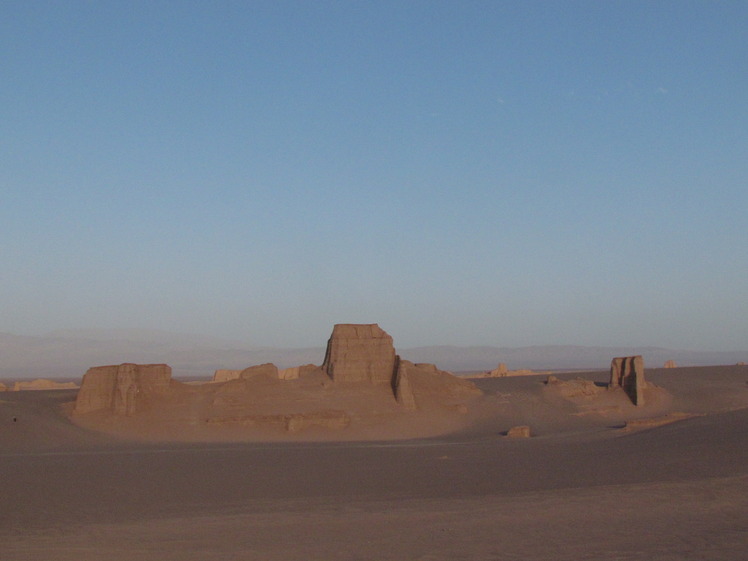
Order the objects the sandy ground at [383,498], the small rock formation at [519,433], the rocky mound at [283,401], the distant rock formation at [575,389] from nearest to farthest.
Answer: the sandy ground at [383,498] < the rocky mound at [283,401] < the small rock formation at [519,433] < the distant rock formation at [575,389]

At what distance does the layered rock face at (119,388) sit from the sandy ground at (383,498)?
4.02 m

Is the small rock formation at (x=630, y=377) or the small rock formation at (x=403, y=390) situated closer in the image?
the small rock formation at (x=403, y=390)

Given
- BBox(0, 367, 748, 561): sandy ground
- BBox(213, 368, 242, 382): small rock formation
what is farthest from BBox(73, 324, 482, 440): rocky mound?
BBox(213, 368, 242, 382): small rock formation

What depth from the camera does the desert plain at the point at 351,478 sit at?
12.4 m

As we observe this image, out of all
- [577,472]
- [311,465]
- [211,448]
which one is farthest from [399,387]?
[577,472]

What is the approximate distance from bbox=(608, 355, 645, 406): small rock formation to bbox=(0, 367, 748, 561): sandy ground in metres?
19.7

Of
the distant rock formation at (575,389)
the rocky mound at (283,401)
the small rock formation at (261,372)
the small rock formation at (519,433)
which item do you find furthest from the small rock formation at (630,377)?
the small rock formation at (261,372)

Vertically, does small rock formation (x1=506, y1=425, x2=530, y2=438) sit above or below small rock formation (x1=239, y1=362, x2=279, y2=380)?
below

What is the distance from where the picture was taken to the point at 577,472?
2097 cm

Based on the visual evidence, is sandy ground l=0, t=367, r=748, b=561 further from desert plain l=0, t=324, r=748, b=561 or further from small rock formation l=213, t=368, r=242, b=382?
small rock formation l=213, t=368, r=242, b=382

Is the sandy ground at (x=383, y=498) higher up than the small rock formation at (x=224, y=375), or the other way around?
the small rock formation at (x=224, y=375)

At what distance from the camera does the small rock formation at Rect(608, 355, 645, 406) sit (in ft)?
170

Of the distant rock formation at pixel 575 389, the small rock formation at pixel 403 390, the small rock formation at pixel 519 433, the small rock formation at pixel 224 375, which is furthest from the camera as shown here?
the small rock formation at pixel 224 375

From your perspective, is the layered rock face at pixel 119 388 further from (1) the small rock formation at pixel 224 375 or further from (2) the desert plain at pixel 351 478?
(1) the small rock formation at pixel 224 375
